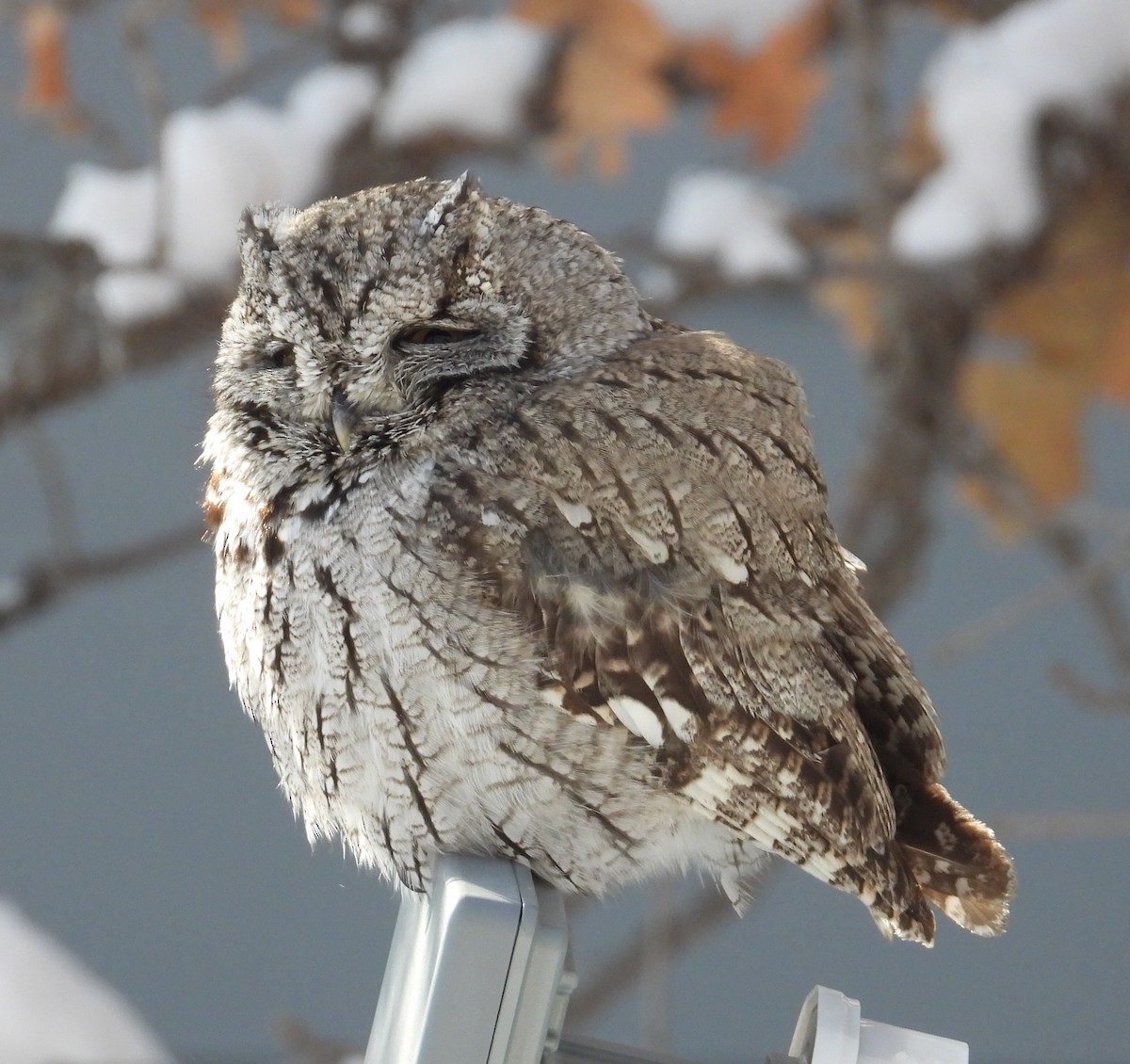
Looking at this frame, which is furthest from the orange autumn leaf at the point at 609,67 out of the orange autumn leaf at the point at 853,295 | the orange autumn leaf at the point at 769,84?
the orange autumn leaf at the point at 853,295

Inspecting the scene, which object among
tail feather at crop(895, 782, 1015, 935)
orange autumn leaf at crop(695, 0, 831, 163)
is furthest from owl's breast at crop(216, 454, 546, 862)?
orange autumn leaf at crop(695, 0, 831, 163)

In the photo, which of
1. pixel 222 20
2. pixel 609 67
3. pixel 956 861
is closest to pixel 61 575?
pixel 222 20

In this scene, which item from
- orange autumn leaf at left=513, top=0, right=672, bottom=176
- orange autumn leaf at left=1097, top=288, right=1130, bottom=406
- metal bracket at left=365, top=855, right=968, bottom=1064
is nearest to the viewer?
metal bracket at left=365, top=855, right=968, bottom=1064

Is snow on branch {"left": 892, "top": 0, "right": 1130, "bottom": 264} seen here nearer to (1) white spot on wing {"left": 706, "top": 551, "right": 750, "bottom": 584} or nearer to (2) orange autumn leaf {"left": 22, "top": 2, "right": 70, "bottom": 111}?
(1) white spot on wing {"left": 706, "top": 551, "right": 750, "bottom": 584}

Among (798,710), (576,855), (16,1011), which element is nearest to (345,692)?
(576,855)

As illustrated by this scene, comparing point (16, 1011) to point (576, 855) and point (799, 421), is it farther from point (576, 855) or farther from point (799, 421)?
point (799, 421)

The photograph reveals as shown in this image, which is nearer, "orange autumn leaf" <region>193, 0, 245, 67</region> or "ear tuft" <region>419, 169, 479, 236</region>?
"ear tuft" <region>419, 169, 479, 236</region>

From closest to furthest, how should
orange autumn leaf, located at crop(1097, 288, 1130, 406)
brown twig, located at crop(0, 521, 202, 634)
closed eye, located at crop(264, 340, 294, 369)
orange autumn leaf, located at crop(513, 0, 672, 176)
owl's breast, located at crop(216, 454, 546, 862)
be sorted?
owl's breast, located at crop(216, 454, 546, 862) < closed eye, located at crop(264, 340, 294, 369) < orange autumn leaf, located at crop(513, 0, 672, 176) < orange autumn leaf, located at crop(1097, 288, 1130, 406) < brown twig, located at crop(0, 521, 202, 634)

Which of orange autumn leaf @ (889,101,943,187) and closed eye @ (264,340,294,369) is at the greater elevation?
orange autumn leaf @ (889,101,943,187)
